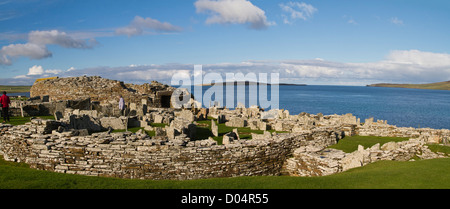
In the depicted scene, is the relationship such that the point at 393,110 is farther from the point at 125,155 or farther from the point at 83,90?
the point at 125,155

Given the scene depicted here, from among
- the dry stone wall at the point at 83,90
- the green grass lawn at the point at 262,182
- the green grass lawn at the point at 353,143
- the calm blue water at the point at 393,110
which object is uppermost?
the dry stone wall at the point at 83,90

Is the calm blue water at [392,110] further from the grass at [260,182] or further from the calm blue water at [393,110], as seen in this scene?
the grass at [260,182]

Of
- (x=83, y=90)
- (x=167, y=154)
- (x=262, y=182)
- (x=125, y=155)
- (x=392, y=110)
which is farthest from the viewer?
(x=392, y=110)

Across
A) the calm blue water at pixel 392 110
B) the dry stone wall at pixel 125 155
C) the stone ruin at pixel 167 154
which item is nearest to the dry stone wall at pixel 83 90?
the stone ruin at pixel 167 154

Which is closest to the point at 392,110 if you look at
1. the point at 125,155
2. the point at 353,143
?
the point at 353,143

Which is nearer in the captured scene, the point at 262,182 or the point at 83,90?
the point at 262,182

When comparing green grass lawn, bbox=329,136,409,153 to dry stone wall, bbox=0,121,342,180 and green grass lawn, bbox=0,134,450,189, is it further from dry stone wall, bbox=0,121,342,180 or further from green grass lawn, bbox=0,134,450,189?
dry stone wall, bbox=0,121,342,180

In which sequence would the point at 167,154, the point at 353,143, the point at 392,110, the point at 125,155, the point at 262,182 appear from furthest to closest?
1. the point at 392,110
2. the point at 353,143
3. the point at 167,154
4. the point at 125,155
5. the point at 262,182

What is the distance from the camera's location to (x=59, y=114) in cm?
1739

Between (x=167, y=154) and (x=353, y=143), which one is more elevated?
(x=167, y=154)
